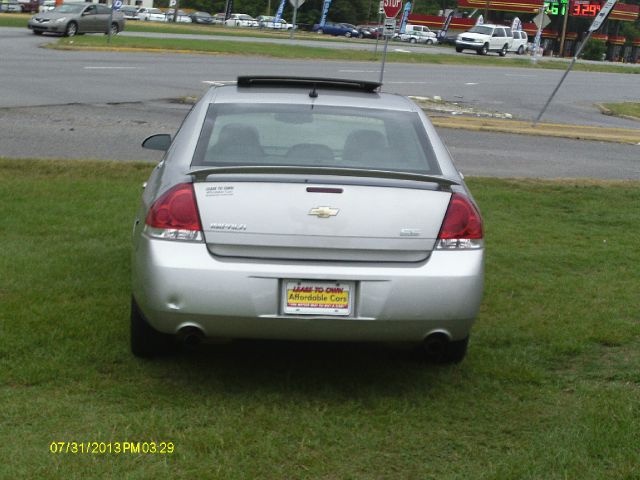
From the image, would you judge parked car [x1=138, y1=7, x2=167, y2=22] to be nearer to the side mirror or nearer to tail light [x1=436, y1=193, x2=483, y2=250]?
the side mirror

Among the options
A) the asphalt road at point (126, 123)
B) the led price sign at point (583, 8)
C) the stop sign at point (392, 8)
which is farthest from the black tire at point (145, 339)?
the led price sign at point (583, 8)

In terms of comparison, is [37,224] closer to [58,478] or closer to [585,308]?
[585,308]

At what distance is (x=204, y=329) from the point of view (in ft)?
15.9

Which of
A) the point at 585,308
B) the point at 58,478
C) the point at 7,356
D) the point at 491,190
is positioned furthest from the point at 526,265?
the point at 58,478

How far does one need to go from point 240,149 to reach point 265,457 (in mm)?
1841

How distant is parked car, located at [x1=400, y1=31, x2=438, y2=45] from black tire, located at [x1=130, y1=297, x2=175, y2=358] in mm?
81815

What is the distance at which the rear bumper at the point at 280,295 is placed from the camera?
4742 mm

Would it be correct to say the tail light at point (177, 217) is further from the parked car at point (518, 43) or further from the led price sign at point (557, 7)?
the led price sign at point (557, 7)

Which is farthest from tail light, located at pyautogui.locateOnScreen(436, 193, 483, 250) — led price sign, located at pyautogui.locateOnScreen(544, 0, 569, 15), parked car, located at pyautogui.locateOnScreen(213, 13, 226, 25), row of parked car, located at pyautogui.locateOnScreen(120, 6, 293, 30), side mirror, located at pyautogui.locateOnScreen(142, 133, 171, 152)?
parked car, located at pyautogui.locateOnScreen(213, 13, 226, 25)

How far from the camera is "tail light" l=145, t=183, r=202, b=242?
486 centimetres

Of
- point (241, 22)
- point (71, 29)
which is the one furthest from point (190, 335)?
point (241, 22)

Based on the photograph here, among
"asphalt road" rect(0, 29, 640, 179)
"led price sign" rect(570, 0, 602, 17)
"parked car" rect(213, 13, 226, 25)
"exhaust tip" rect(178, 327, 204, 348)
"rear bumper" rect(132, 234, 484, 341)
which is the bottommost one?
"parked car" rect(213, 13, 226, 25)

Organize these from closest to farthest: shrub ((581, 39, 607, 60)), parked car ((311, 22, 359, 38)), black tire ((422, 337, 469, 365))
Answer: black tire ((422, 337, 469, 365)), shrub ((581, 39, 607, 60)), parked car ((311, 22, 359, 38))

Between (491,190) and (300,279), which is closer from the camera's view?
(300,279)
